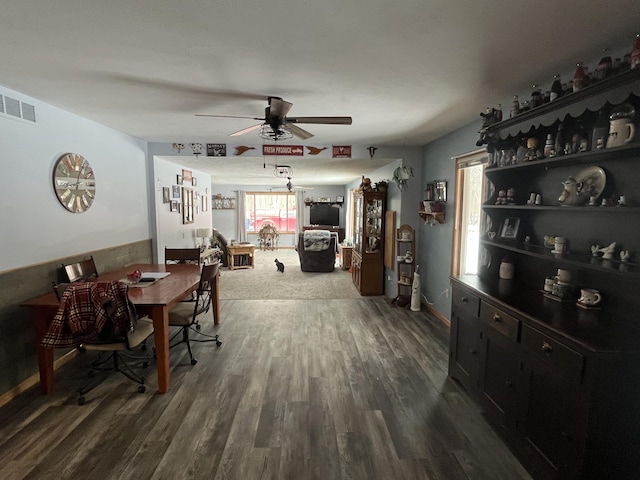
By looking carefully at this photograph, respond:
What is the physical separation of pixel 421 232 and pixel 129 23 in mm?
4325

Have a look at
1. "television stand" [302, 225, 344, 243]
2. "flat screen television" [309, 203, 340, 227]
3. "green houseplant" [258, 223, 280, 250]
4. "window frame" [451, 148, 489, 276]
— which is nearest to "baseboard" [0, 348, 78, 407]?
"window frame" [451, 148, 489, 276]

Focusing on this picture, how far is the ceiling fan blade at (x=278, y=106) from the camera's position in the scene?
2.52 meters

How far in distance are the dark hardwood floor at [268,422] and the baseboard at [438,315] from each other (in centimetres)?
70

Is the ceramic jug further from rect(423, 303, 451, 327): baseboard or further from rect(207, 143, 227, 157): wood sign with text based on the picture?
rect(207, 143, 227, 157): wood sign with text

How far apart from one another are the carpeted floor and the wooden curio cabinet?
0.32 m

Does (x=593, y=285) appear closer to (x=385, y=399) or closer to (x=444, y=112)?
(x=385, y=399)

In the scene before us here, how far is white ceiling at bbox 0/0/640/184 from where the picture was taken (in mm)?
1541

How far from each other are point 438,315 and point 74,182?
4.54 m

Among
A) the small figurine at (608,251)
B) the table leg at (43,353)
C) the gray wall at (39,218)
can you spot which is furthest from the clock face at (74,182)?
the small figurine at (608,251)

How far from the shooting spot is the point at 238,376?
292 centimetres

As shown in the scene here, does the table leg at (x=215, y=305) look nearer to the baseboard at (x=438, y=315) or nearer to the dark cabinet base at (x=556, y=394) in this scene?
the baseboard at (x=438, y=315)

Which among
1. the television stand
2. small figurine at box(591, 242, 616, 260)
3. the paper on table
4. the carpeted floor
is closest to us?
small figurine at box(591, 242, 616, 260)

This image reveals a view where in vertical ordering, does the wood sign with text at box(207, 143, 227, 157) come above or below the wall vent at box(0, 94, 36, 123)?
above

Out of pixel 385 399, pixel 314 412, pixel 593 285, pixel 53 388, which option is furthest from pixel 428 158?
pixel 53 388
